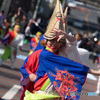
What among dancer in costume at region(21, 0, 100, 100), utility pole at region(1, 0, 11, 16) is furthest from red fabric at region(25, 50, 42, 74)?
utility pole at region(1, 0, 11, 16)

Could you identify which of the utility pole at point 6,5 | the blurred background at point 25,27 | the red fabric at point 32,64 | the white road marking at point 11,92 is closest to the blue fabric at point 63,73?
the red fabric at point 32,64

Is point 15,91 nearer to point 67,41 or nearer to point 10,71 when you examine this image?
point 10,71

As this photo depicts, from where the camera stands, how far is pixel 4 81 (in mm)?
8383

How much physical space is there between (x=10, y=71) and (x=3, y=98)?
131 inches

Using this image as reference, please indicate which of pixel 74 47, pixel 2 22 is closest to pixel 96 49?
pixel 2 22

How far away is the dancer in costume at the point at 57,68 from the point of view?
411cm

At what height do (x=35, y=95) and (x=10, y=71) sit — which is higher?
(x=35, y=95)

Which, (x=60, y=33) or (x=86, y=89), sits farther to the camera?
(x=86, y=89)

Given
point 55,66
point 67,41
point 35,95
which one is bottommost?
point 35,95

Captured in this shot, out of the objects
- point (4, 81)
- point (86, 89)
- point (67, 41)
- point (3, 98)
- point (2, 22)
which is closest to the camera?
point (67, 41)

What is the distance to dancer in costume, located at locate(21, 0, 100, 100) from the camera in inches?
162

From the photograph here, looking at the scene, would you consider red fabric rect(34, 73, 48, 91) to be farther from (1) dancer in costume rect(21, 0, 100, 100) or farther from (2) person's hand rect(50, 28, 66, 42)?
(2) person's hand rect(50, 28, 66, 42)

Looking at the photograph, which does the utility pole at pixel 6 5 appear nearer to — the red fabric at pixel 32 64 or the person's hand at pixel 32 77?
the red fabric at pixel 32 64

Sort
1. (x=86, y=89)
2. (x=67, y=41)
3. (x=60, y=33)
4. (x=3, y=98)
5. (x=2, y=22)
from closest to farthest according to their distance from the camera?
1. (x=60, y=33)
2. (x=67, y=41)
3. (x=3, y=98)
4. (x=86, y=89)
5. (x=2, y=22)
